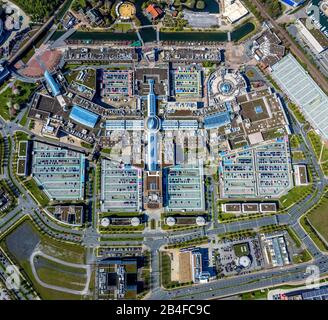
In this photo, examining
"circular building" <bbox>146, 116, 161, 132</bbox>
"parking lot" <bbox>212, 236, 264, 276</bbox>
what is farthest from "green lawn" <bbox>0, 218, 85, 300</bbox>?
"circular building" <bbox>146, 116, 161, 132</bbox>

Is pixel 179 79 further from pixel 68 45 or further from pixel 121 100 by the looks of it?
pixel 68 45

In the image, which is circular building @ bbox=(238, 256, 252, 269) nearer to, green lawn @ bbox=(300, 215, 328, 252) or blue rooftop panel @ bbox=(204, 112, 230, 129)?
green lawn @ bbox=(300, 215, 328, 252)

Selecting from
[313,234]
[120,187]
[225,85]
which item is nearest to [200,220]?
[120,187]

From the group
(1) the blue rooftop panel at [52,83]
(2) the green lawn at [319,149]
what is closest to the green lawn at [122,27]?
(1) the blue rooftop panel at [52,83]

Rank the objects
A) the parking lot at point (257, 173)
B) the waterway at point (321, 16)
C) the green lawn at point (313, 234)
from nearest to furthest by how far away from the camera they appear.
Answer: the green lawn at point (313, 234) → the parking lot at point (257, 173) → the waterway at point (321, 16)

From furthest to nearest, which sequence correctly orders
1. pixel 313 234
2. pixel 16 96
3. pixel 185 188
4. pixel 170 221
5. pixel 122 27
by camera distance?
pixel 122 27 → pixel 16 96 → pixel 185 188 → pixel 313 234 → pixel 170 221

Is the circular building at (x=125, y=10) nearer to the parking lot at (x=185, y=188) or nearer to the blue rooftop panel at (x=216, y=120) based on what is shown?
the blue rooftop panel at (x=216, y=120)

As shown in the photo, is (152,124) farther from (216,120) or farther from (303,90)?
(303,90)
